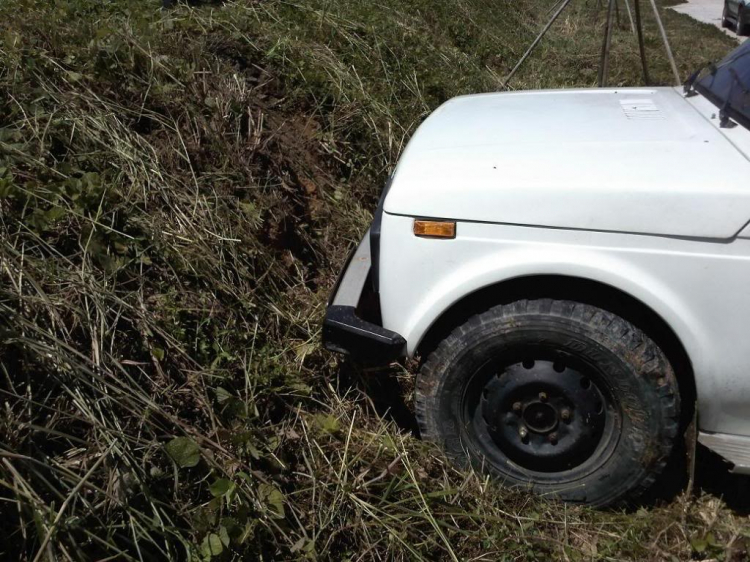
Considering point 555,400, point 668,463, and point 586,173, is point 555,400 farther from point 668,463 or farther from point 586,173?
point 586,173

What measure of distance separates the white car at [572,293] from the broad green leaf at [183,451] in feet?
2.05

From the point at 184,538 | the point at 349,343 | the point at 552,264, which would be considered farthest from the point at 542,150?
the point at 184,538

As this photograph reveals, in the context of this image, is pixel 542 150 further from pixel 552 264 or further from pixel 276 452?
pixel 276 452

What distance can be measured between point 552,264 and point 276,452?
1.29 m

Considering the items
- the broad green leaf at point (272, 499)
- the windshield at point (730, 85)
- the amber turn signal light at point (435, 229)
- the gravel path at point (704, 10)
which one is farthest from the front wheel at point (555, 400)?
the gravel path at point (704, 10)

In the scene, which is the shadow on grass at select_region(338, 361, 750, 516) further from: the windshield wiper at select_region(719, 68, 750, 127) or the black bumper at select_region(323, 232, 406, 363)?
the windshield wiper at select_region(719, 68, 750, 127)

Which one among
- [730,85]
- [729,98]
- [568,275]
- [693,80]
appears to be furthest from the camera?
[693,80]

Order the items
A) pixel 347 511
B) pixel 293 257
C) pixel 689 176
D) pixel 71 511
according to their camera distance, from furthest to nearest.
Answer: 1. pixel 293 257
2. pixel 347 511
3. pixel 689 176
4. pixel 71 511

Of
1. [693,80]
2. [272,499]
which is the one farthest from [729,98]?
[272,499]

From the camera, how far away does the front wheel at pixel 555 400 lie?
7.91ft

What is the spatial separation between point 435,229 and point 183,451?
3.84 feet

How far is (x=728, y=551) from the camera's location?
8.52 feet

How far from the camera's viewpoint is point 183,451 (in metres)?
2.37

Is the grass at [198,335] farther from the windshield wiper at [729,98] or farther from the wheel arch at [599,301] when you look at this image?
the windshield wiper at [729,98]
